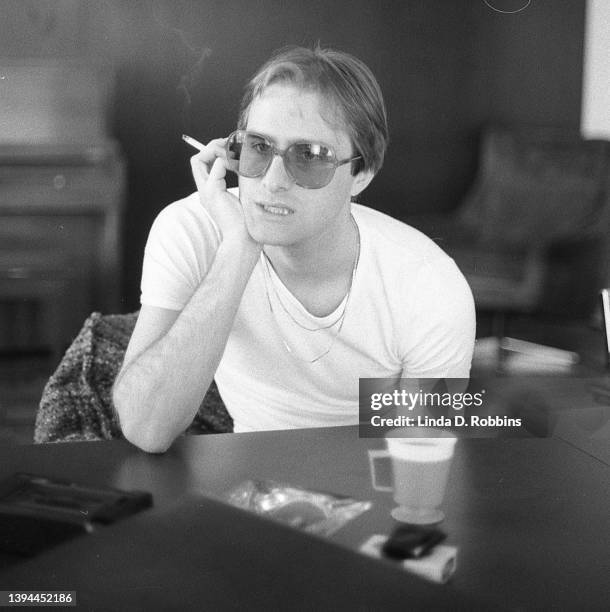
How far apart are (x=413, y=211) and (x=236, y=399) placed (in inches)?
13.4

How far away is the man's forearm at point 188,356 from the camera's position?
2.98 feet

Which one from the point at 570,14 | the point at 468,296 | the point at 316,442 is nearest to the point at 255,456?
the point at 316,442

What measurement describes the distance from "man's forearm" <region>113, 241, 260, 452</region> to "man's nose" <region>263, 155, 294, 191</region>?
0.11 meters

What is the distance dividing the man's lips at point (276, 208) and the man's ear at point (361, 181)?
0.09 meters

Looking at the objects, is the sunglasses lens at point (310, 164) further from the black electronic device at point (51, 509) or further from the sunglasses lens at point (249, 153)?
the black electronic device at point (51, 509)

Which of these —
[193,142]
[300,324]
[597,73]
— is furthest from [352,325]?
[597,73]

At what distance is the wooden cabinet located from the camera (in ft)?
3.09

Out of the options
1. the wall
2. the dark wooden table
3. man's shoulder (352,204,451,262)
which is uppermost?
the wall

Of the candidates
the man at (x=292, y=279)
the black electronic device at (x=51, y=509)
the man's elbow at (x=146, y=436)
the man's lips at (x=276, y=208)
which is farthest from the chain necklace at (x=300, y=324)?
the black electronic device at (x=51, y=509)

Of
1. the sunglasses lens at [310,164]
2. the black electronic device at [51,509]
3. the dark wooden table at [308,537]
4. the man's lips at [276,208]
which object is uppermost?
the sunglasses lens at [310,164]

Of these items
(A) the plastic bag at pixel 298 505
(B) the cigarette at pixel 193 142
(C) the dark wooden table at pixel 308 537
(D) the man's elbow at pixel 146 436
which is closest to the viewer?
(C) the dark wooden table at pixel 308 537

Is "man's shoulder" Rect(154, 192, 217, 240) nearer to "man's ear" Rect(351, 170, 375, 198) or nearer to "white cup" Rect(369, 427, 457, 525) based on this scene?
"man's ear" Rect(351, 170, 375, 198)

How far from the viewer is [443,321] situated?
103 centimetres

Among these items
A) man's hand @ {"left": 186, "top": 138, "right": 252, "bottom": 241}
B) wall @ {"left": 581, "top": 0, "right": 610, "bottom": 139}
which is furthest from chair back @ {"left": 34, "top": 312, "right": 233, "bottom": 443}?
wall @ {"left": 581, "top": 0, "right": 610, "bottom": 139}
